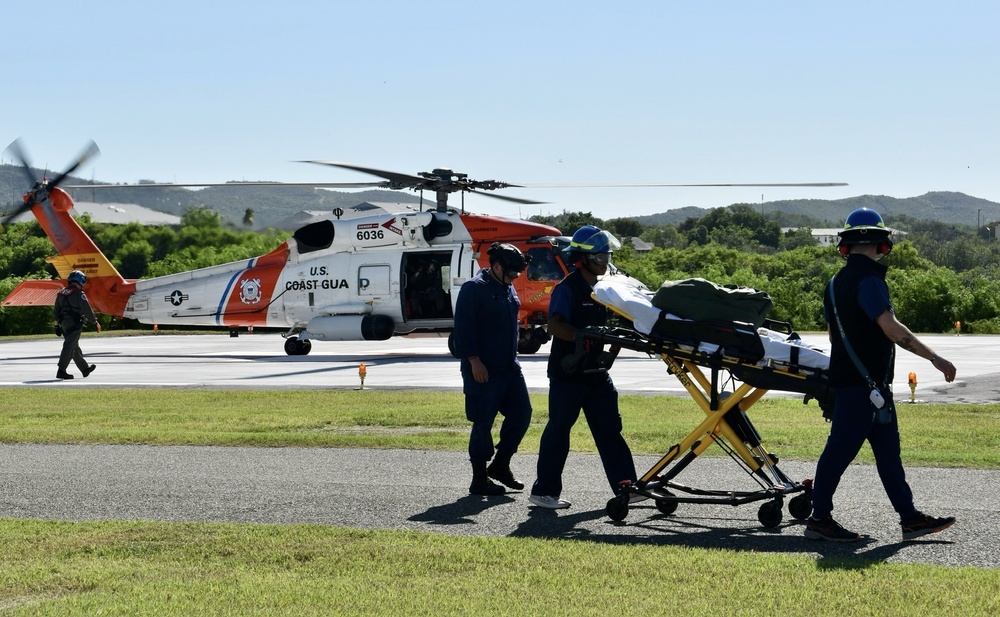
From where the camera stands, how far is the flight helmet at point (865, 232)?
692 cm

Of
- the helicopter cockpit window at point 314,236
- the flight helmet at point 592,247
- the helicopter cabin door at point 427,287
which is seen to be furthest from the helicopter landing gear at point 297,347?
the flight helmet at point 592,247

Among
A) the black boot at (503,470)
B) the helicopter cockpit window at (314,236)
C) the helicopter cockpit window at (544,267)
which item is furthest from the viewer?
the helicopter cockpit window at (314,236)

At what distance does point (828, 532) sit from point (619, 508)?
1.36m

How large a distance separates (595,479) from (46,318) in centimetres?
3861

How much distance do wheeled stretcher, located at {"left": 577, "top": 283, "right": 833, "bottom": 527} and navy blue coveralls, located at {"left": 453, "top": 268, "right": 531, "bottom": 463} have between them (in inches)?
48.4

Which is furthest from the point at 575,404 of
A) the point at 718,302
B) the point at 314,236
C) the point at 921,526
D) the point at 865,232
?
the point at 314,236

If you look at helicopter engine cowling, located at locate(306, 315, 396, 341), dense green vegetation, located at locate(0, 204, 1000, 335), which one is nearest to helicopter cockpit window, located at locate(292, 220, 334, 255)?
dense green vegetation, located at locate(0, 204, 1000, 335)

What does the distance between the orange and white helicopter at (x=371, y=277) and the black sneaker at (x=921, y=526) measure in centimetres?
1682

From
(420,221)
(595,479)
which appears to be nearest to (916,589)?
(595,479)

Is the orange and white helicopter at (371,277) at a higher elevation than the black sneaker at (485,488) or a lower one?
higher

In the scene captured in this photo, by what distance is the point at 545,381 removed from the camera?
18859 mm

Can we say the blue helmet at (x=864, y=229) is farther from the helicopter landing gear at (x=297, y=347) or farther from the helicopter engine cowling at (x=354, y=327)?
the helicopter landing gear at (x=297, y=347)

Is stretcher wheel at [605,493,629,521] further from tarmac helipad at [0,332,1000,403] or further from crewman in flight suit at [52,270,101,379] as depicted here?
crewman in flight suit at [52,270,101,379]

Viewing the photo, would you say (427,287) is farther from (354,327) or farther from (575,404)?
(575,404)
